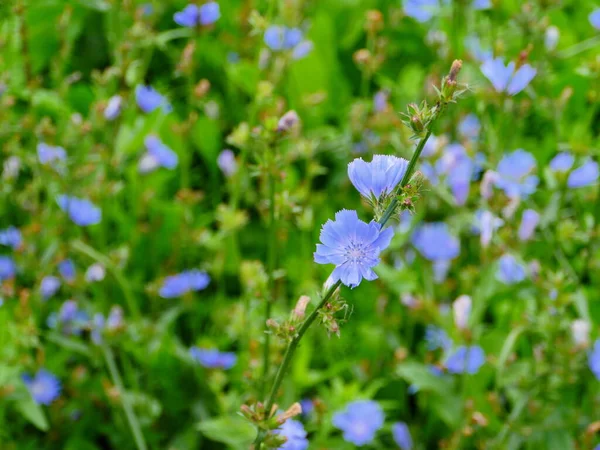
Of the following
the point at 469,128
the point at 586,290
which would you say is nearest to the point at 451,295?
the point at 586,290

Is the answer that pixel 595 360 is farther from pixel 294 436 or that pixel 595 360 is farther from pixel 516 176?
pixel 294 436

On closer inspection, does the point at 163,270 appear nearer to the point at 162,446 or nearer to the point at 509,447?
the point at 162,446

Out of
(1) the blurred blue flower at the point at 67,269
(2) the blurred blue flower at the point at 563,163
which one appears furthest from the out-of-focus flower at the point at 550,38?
(1) the blurred blue flower at the point at 67,269

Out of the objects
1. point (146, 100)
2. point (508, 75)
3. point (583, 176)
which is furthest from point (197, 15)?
point (583, 176)

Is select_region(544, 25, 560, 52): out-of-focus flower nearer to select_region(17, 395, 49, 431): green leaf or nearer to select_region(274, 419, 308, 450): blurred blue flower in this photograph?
select_region(274, 419, 308, 450): blurred blue flower

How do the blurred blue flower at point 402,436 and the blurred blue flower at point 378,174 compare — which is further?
the blurred blue flower at point 402,436

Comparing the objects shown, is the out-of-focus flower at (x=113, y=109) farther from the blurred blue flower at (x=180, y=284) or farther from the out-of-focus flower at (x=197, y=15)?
the blurred blue flower at (x=180, y=284)
